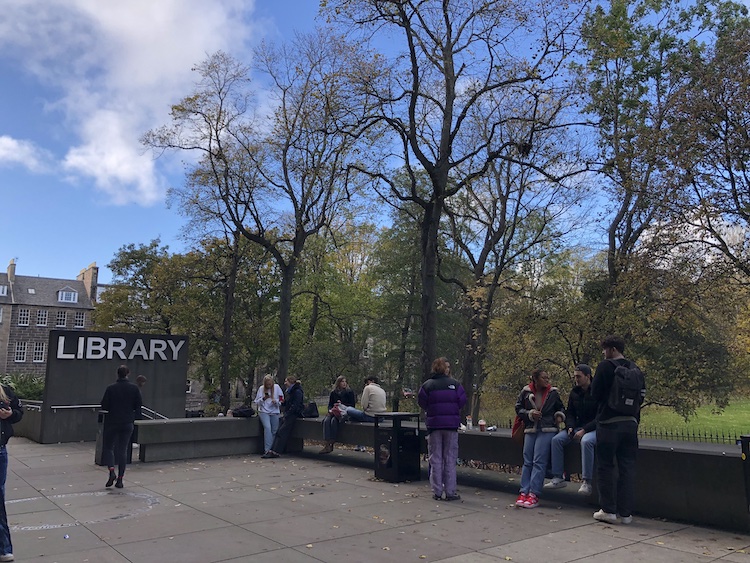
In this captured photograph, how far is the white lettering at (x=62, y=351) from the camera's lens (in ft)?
55.3

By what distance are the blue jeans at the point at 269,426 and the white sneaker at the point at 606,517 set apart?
312 inches

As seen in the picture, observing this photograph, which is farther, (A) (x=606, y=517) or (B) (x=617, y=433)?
(A) (x=606, y=517)

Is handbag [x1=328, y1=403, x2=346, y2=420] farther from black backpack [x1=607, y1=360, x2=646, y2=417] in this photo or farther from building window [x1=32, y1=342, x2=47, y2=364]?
building window [x1=32, y1=342, x2=47, y2=364]

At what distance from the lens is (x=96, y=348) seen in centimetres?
1758

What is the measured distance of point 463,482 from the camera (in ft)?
32.7

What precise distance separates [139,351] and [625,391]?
15.2 metres

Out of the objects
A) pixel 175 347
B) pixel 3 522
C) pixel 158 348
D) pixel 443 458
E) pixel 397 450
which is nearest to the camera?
pixel 3 522

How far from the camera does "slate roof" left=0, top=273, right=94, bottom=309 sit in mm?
71062

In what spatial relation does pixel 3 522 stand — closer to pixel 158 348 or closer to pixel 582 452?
pixel 582 452

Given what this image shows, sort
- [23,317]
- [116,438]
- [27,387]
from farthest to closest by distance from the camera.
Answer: [23,317] → [27,387] → [116,438]

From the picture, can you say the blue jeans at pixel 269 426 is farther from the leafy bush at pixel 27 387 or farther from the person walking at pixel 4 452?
the leafy bush at pixel 27 387

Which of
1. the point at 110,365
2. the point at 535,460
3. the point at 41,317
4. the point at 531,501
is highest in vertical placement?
the point at 41,317

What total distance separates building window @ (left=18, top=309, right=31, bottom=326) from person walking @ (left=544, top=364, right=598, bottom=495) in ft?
245

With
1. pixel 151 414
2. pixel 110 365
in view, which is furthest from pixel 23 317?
pixel 151 414
